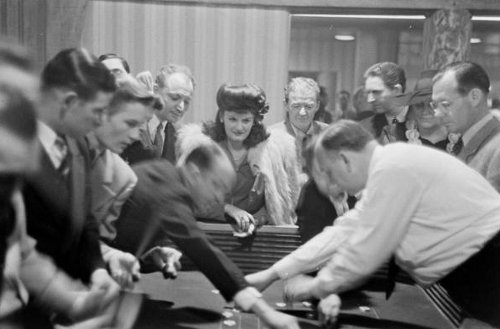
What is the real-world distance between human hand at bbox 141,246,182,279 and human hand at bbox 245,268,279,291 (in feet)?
0.67

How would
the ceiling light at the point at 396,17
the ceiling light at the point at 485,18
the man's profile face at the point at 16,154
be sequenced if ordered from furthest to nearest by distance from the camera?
the ceiling light at the point at 485,18 < the ceiling light at the point at 396,17 < the man's profile face at the point at 16,154

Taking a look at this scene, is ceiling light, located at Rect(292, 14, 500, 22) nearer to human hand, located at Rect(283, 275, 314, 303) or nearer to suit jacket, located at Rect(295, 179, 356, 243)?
suit jacket, located at Rect(295, 179, 356, 243)

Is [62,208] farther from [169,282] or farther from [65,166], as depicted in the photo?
[169,282]

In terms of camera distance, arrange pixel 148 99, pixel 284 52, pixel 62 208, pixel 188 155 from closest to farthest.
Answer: pixel 62 208, pixel 148 99, pixel 188 155, pixel 284 52

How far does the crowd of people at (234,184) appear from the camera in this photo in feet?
4.08

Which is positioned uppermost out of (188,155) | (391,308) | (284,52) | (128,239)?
(284,52)

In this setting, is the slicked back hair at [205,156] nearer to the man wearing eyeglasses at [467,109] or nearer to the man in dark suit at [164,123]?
the man in dark suit at [164,123]

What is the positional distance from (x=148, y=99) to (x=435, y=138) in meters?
0.82

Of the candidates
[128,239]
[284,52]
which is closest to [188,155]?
[128,239]

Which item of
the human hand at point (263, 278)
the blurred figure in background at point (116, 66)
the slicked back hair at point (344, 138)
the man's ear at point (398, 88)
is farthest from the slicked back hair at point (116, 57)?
the man's ear at point (398, 88)

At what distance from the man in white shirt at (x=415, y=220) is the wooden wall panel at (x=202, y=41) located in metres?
0.35

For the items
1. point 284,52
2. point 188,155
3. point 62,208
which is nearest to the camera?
point 62,208

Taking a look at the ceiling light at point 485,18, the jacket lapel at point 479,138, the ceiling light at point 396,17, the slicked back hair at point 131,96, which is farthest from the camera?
the ceiling light at point 485,18

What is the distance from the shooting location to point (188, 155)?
4.95 ft
